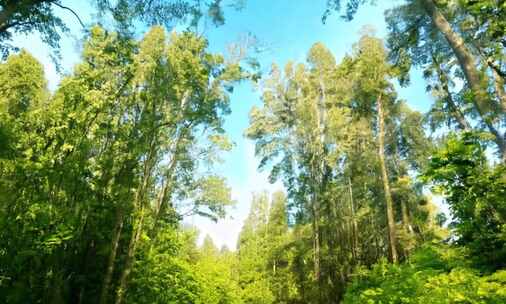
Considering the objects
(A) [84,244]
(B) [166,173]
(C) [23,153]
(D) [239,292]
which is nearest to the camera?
(C) [23,153]

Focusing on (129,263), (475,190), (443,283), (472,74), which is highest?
(472,74)

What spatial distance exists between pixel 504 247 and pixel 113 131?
352 inches

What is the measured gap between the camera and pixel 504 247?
437cm

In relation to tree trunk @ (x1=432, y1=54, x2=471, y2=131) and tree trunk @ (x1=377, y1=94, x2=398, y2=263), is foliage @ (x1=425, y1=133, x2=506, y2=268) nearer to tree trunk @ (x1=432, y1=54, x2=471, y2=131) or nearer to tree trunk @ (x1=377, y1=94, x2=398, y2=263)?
tree trunk @ (x1=377, y1=94, x2=398, y2=263)

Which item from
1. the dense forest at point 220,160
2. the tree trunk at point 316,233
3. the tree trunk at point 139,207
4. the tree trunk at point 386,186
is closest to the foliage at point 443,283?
the dense forest at point 220,160

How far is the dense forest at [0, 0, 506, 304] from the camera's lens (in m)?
5.13

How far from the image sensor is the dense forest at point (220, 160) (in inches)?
202

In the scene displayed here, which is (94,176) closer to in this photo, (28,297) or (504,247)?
(28,297)

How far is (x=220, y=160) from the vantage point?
12.7m

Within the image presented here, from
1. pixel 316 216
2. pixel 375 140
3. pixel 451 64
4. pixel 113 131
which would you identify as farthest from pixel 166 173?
pixel 451 64

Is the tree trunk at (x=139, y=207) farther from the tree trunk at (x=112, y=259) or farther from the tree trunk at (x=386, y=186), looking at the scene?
the tree trunk at (x=386, y=186)

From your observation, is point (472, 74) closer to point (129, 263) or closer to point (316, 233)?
point (129, 263)

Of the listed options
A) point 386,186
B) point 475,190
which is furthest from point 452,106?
point 475,190

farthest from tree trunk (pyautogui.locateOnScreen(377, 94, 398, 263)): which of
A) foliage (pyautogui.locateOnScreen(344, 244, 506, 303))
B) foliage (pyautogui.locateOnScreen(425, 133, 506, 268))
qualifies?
foliage (pyautogui.locateOnScreen(425, 133, 506, 268))
